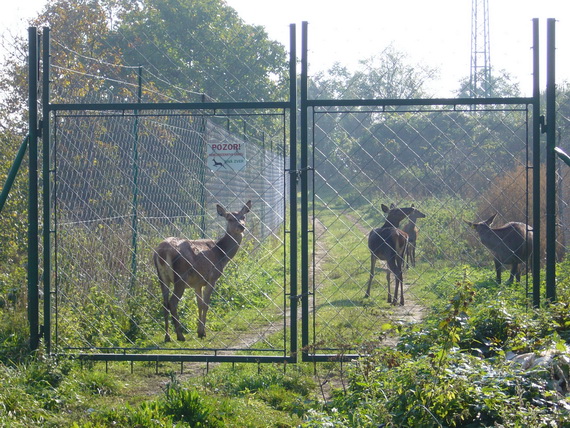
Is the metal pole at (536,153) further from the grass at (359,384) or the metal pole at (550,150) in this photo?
the grass at (359,384)

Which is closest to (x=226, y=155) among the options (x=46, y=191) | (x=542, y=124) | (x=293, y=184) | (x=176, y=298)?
(x=293, y=184)

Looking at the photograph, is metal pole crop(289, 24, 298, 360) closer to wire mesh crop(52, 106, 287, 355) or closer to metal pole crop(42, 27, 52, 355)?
wire mesh crop(52, 106, 287, 355)

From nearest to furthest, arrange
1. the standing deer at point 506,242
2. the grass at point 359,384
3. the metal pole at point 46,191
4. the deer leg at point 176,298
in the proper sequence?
1. the grass at point 359,384
2. the metal pole at point 46,191
3. the deer leg at point 176,298
4. the standing deer at point 506,242

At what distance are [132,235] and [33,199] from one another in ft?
9.40

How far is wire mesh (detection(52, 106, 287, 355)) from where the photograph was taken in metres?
7.40

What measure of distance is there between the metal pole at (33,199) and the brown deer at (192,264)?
74.2 inches

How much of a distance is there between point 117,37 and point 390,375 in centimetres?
2116

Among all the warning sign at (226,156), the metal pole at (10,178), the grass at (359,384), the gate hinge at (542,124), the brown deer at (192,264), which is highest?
the gate hinge at (542,124)

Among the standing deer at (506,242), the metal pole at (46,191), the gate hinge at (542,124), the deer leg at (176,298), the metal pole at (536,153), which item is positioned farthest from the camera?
the standing deer at (506,242)

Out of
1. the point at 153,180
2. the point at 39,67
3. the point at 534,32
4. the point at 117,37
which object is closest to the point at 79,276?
the point at 153,180

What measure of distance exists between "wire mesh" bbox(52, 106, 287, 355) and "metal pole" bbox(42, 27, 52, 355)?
0.09 meters

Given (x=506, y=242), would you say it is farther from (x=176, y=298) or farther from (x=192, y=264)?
(x=176, y=298)

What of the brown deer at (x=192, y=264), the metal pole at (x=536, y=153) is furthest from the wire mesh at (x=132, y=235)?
the metal pole at (x=536, y=153)

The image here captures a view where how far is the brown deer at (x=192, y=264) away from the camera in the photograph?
833cm
